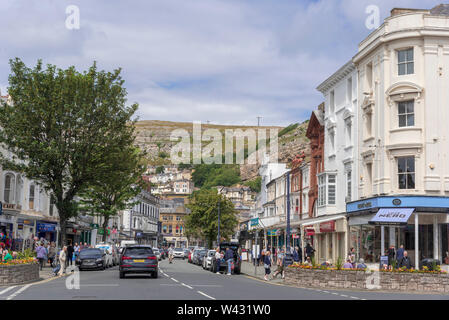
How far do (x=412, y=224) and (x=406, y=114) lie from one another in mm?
6271

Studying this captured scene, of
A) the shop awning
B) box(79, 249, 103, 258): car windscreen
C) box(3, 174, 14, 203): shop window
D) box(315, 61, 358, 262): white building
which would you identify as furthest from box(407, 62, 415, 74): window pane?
box(3, 174, 14, 203): shop window

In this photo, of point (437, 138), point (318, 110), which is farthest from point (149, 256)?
point (318, 110)

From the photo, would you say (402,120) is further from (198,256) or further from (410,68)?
(198,256)

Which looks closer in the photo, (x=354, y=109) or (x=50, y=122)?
(x=50, y=122)

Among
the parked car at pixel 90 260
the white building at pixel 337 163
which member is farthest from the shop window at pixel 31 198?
the white building at pixel 337 163

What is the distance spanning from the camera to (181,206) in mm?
173375

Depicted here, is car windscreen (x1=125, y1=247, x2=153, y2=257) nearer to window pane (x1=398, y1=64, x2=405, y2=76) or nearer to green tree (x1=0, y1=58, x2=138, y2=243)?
green tree (x1=0, y1=58, x2=138, y2=243)

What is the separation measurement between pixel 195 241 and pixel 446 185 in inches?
5569

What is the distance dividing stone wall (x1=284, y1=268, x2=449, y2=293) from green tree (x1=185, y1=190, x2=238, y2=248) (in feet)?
217

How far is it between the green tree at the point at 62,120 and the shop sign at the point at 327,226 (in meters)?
15.6

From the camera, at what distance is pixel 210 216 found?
92.9 m

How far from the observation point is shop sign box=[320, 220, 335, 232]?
42.5m
